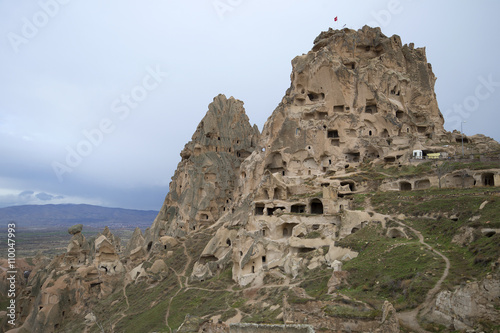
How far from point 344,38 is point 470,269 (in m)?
55.1

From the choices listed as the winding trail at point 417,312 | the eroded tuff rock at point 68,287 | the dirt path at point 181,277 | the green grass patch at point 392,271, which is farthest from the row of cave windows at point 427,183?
the eroded tuff rock at point 68,287

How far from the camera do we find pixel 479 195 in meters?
33.4

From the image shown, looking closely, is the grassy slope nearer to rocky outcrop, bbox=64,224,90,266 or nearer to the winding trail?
the winding trail

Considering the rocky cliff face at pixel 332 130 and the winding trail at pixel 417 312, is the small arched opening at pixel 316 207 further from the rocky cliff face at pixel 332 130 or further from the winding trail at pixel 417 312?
the winding trail at pixel 417 312

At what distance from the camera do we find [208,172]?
72688 mm

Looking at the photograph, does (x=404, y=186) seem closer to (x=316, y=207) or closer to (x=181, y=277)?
(x=316, y=207)

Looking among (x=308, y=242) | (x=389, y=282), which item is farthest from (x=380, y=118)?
(x=389, y=282)

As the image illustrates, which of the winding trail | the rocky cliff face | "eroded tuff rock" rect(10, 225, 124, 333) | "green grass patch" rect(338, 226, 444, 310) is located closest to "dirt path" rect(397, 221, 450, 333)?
the winding trail

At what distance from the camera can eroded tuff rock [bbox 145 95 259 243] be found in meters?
70.1

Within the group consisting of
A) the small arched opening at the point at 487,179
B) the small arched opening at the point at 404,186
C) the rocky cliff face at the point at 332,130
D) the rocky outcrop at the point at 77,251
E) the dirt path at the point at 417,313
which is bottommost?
the rocky outcrop at the point at 77,251

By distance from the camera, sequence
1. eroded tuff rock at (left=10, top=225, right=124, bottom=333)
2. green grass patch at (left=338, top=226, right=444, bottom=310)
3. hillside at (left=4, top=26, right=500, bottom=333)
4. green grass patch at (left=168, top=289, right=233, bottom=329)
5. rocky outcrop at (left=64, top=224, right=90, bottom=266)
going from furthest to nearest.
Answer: rocky outcrop at (left=64, top=224, right=90, bottom=266) → eroded tuff rock at (left=10, top=225, right=124, bottom=333) → green grass patch at (left=168, top=289, right=233, bottom=329) → green grass patch at (left=338, top=226, right=444, bottom=310) → hillside at (left=4, top=26, right=500, bottom=333)

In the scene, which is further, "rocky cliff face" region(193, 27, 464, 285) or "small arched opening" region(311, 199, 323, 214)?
"small arched opening" region(311, 199, 323, 214)

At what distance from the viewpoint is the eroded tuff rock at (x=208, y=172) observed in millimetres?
70062

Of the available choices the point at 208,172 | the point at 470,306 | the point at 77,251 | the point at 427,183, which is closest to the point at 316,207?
the point at 427,183
